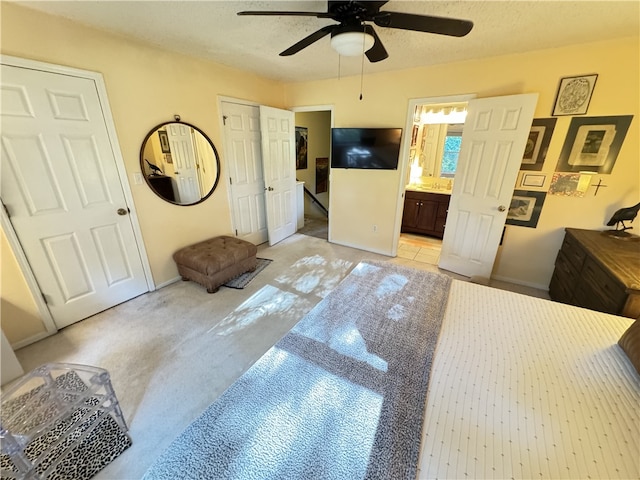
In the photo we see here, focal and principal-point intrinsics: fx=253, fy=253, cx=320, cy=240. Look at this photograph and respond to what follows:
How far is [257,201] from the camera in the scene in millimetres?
3885

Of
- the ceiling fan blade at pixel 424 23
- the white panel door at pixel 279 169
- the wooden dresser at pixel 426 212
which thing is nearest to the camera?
the ceiling fan blade at pixel 424 23

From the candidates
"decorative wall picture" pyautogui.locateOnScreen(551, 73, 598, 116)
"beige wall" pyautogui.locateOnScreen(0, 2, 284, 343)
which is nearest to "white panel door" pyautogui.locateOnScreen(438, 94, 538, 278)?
"decorative wall picture" pyautogui.locateOnScreen(551, 73, 598, 116)

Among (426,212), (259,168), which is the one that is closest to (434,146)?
(426,212)

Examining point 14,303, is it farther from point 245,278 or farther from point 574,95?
point 574,95

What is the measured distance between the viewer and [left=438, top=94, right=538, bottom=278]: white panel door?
2473 millimetres

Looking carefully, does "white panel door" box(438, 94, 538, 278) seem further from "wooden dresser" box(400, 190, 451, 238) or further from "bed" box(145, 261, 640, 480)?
"bed" box(145, 261, 640, 480)

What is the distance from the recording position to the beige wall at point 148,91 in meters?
1.80

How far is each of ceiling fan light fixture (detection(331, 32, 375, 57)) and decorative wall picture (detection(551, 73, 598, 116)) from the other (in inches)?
82.4

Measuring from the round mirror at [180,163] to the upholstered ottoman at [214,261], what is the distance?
575 mm

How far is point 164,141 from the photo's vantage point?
2650 millimetres

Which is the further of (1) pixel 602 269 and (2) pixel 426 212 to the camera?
(2) pixel 426 212

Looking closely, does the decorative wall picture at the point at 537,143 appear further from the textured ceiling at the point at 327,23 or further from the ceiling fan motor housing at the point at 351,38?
the ceiling fan motor housing at the point at 351,38

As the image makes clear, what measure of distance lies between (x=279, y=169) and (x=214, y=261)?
190 centimetres

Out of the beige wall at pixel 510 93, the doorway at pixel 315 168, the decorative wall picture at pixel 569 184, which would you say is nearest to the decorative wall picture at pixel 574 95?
the beige wall at pixel 510 93
